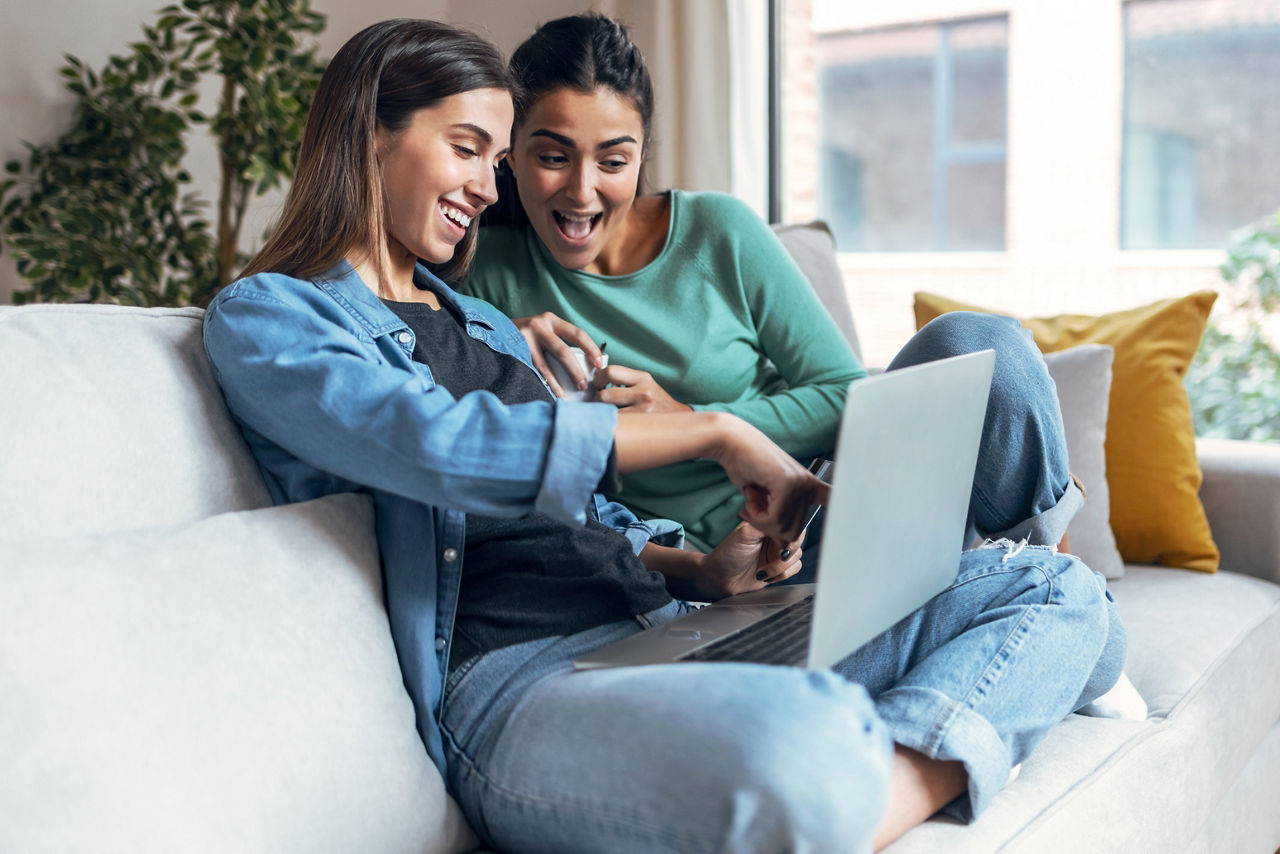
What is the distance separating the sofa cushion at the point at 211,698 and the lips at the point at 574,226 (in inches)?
27.5

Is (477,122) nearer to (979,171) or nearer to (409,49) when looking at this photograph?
(409,49)

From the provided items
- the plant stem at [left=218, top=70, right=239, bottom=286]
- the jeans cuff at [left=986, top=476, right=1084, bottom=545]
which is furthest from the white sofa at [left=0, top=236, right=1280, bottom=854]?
the plant stem at [left=218, top=70, right=239, bottom=286]

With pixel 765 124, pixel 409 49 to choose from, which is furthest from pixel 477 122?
pixel 765 124

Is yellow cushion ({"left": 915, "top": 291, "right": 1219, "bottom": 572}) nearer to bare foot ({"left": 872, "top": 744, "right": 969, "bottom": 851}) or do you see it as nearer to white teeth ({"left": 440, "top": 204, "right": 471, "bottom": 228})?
bare foot ({"left": 872, "top": 744, "right": 969, "bottom": 851})

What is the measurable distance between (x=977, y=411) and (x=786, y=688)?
1.13ft

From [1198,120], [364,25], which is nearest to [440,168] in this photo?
[364,25]

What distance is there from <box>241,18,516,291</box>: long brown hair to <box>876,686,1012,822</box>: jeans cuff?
2.16ft

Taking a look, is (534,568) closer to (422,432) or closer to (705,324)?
(422,432)

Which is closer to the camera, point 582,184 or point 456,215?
point 456,215

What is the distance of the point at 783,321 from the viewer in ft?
5.22

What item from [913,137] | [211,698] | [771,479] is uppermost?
[913,137]

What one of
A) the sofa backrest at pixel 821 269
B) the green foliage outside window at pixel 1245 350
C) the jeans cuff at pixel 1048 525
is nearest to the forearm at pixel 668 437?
the jeans cuff at pixel 1048 525

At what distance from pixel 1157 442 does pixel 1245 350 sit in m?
1.29

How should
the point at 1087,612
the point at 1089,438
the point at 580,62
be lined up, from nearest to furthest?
the point at 1087,612 → the point at 580,62 → the point at 1089,438
